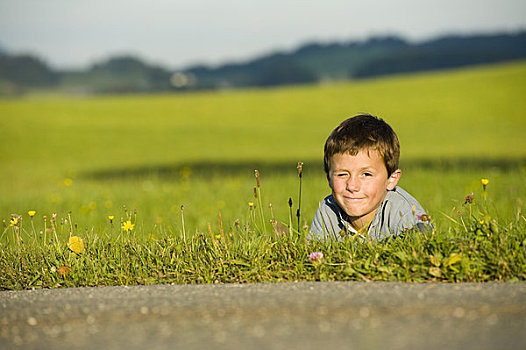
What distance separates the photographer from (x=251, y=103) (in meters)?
46.4

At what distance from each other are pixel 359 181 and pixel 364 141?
10.6 inches

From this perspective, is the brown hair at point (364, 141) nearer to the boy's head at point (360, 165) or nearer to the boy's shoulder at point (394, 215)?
the boy's head at point (360, 165)

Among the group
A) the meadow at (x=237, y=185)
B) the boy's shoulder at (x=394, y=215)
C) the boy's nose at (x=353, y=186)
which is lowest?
the meadow at (x=237, y=185)

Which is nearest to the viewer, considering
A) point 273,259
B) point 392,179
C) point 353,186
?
point 273,259

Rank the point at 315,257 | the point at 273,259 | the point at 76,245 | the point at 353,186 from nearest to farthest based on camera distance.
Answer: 1. the point at 315,257
2. the point at 273,259
3. the point at 353,186
4. the point at 76,245

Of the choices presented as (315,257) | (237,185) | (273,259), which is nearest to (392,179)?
(315,257)

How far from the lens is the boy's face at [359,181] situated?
3977 millimetres

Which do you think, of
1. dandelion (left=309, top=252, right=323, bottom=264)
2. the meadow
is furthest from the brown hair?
dandelion (left=309, top=252, right=323, bottom=264)

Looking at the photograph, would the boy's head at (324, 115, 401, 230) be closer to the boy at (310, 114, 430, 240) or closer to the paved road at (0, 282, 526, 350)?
the boy at (310, 114, 430, 240)

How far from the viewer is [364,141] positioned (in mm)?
4031

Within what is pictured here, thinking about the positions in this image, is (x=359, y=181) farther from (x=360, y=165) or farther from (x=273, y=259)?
(x=273, y=259)

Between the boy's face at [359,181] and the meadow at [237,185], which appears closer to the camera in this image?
the meadow at [237,185]

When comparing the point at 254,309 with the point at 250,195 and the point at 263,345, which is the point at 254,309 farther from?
the point at 250,195

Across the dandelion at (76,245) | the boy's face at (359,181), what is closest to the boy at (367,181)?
the boy's face at (359,181)
